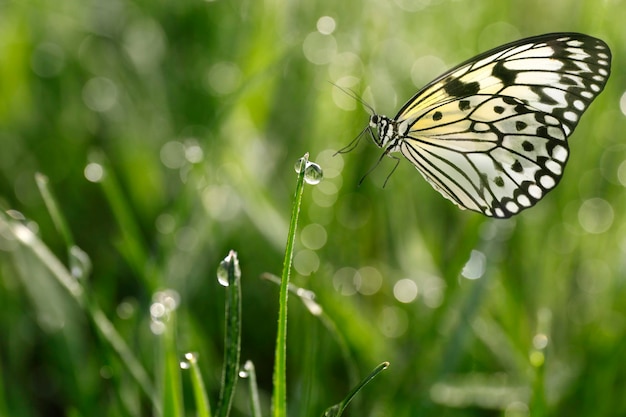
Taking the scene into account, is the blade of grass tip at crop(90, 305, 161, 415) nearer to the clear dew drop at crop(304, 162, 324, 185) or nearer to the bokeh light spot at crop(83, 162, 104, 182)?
the clear dew drop at crop(304, 162, 324, 185)

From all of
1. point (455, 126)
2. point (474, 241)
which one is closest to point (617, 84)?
point (455, 126)

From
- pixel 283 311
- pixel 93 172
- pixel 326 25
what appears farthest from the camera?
pixel 326 25

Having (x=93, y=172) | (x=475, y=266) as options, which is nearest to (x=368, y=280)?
(x=475, y=266)

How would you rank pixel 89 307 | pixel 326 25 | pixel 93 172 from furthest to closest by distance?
pixel 326 25
pixel 93 172
pixel 89 307

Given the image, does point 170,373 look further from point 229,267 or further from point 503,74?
point 503,74

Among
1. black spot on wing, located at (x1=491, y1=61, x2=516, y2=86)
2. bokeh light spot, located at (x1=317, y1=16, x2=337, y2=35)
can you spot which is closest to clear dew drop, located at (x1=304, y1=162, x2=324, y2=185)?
black spot on wing, located at (x1=491, y1=61, x2=516, y2=86)

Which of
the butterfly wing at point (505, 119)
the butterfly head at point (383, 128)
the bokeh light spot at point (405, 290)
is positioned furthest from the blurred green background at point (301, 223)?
the butterfly head at point (383, 128)

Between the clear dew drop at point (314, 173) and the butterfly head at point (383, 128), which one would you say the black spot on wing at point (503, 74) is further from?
the clear dew drop at point (314, 173)
